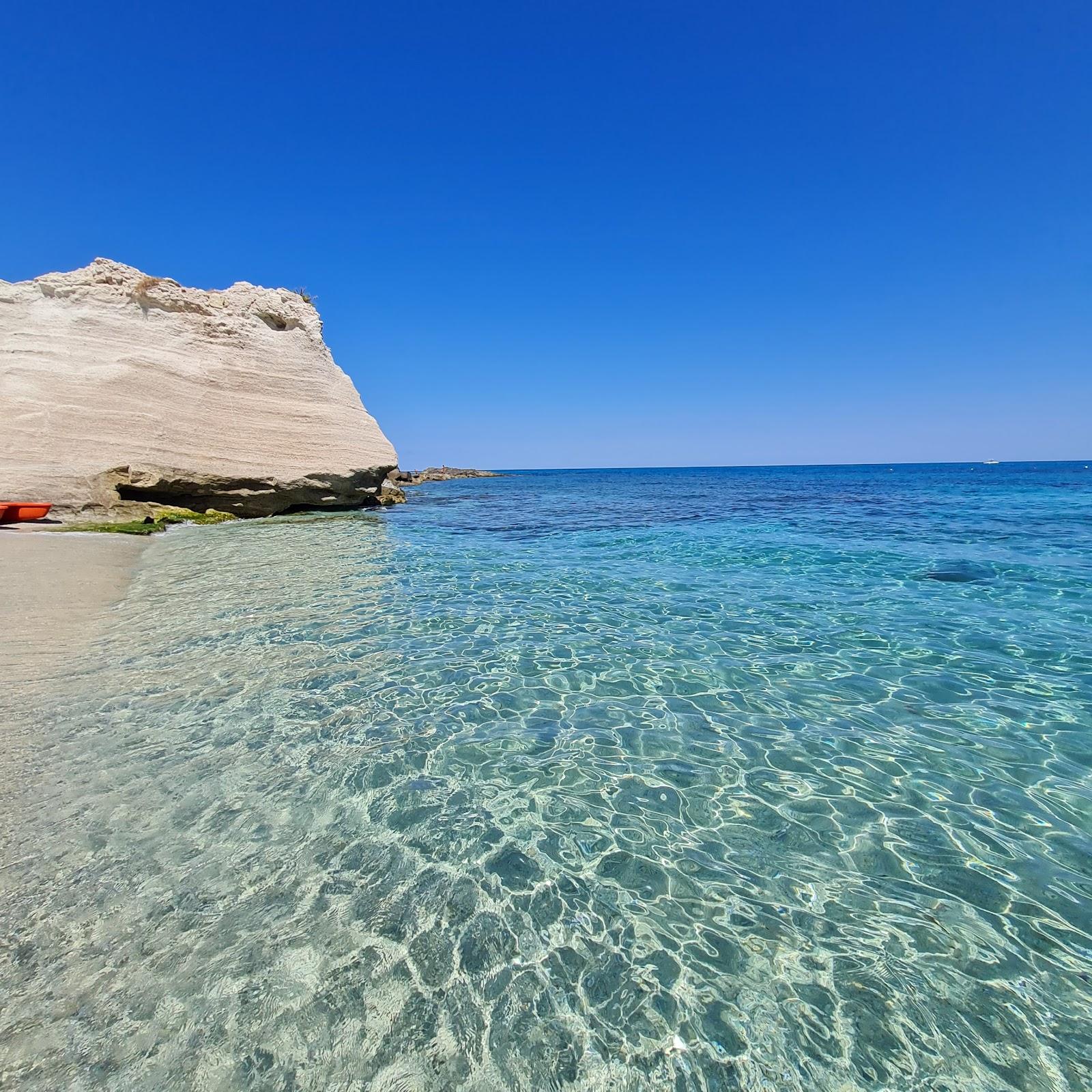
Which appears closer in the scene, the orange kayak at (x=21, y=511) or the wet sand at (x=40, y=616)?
the wet sand at (x=40, y=616)

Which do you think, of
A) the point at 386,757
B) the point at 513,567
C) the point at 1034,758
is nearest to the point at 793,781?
the point at 1034,758

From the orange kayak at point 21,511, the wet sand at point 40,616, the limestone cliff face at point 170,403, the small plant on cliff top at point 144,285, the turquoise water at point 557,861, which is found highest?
the small plant on cliff top at point 144,285

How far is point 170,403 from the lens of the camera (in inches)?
818

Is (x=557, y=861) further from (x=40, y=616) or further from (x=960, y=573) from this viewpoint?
(x=960, y=573)

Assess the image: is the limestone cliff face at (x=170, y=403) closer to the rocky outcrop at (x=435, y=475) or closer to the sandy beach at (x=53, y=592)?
the sandy beach at (x=53, y=592)

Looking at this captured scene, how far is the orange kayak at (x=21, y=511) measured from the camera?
607 inches

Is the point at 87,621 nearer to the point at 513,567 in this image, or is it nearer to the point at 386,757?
the point at 386,757

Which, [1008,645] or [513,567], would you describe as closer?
[1008,645]

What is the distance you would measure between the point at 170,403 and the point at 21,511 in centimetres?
680

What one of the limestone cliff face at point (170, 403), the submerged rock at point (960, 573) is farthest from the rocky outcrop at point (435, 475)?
the submerged rock at point (960, 573)

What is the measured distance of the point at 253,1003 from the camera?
2389mm

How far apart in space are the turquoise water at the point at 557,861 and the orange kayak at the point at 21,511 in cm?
1222

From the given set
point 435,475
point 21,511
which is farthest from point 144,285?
point 435,475

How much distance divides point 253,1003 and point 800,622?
769 centimetres
